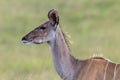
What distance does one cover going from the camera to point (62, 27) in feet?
61.6

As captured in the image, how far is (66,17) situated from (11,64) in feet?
21.0

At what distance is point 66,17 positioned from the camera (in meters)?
20.6

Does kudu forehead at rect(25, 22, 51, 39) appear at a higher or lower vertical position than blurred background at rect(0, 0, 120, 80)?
higher

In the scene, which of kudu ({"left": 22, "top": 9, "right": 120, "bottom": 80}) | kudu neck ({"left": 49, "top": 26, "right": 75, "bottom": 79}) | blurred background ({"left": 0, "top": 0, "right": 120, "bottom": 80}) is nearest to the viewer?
kudu ({"left": 22, "top": 9, "right": 120, "bottom": 80})

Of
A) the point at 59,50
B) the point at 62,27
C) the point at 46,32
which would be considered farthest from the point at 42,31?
the point at 62,27

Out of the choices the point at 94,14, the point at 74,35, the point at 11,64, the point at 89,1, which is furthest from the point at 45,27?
the point at 89,1

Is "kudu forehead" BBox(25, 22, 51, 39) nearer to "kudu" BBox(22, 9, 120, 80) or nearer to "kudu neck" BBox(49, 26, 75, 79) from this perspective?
"kudu" BBox(22, 9, 120, 80)

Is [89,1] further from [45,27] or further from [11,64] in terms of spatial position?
[45,27]

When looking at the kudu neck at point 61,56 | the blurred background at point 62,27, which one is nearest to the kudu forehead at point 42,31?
the kudu neck at point 61,56

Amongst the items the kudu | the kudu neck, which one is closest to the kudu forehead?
the kudu

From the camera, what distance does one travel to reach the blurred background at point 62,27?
14492mm

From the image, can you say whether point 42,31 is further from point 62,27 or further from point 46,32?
point 62,27

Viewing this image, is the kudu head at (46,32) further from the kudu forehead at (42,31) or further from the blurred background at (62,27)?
the blurred background at (62,27)

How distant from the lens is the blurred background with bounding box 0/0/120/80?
1449 cm
